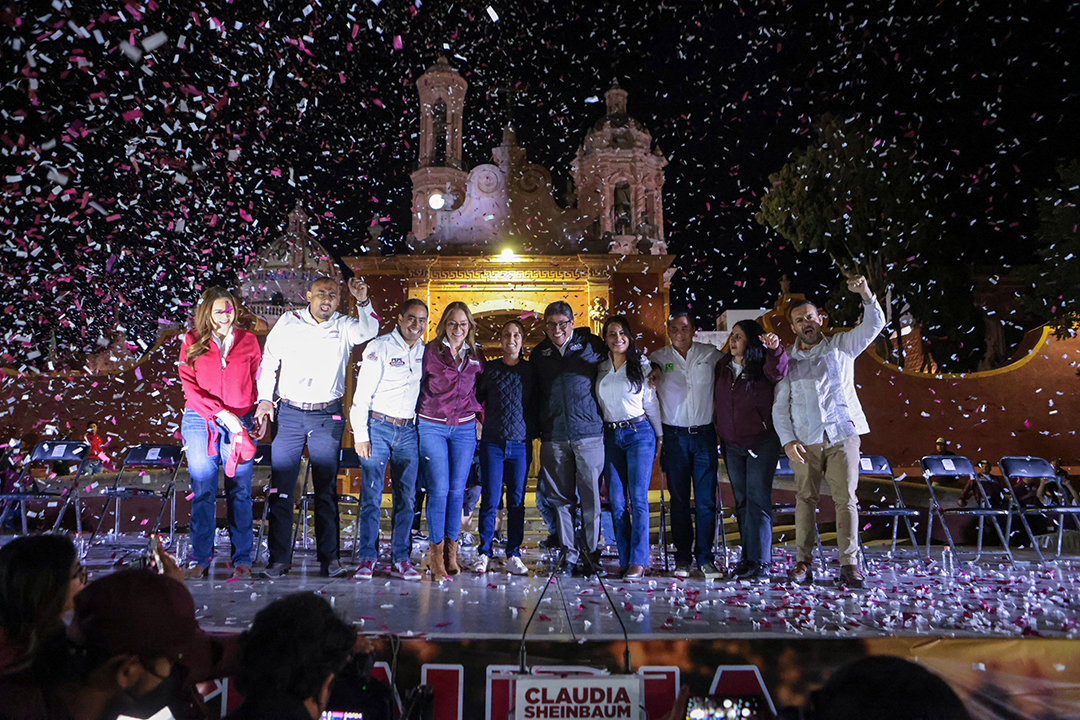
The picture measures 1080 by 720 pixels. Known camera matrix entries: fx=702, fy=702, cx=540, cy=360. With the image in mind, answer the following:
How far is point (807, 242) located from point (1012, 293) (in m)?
7.54

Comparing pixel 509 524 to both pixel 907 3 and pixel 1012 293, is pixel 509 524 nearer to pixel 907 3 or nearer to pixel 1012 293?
pixel 907 3

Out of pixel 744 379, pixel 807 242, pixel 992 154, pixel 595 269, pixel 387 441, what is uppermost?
pixel 992 154

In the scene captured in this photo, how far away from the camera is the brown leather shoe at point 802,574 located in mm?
4379

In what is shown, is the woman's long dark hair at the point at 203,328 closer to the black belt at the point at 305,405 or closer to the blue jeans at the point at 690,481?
the black belt at the point at 305,405

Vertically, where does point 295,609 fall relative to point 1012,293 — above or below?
below

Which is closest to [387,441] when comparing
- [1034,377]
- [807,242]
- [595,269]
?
[595,269]

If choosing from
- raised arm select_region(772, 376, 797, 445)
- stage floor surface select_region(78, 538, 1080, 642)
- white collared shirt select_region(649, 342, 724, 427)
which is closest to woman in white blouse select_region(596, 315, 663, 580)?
white collared shirt select_region(649, 342, 724, 427)

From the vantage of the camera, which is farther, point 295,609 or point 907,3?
point 907,3

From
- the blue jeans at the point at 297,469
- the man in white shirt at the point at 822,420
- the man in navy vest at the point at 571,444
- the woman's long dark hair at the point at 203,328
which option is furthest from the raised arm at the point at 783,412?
the woman's long dark hair at the point at 203,328

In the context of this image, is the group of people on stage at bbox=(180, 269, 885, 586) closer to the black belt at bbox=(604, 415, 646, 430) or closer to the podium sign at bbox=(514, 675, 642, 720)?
the black belt at bbox=(604, 415, 646, 430)

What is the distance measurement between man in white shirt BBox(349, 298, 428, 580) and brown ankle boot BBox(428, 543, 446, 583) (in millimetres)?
154

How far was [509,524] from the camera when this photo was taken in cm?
522

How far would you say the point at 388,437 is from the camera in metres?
4.46

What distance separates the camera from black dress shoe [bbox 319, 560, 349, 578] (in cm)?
443
